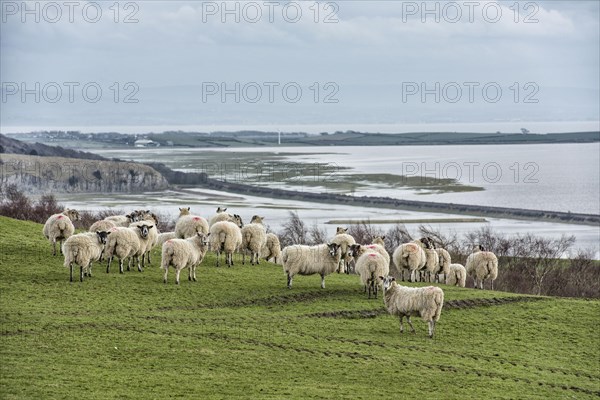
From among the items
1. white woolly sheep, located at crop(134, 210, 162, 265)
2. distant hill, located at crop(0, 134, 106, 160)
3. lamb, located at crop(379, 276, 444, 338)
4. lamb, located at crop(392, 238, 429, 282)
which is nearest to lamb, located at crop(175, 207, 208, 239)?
white woolly sheep, located at crop(134, 210, 162, 265)

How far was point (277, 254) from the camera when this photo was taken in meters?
37.7

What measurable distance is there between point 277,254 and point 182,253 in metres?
9.33

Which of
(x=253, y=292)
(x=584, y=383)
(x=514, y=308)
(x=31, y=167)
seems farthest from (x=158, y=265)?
(x=31, y=167)

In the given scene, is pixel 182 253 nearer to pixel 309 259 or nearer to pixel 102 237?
pixel 102 237

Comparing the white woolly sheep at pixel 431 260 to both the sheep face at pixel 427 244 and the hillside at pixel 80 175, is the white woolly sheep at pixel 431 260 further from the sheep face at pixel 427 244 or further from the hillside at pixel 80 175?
the hillside at pixel 80 175

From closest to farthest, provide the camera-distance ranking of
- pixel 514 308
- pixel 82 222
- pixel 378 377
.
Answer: pixel 378 377
pixel 514 308
pixel 82 222

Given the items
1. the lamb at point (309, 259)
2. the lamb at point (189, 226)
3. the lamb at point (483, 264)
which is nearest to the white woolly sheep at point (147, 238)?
the lamb at point (189, 226)

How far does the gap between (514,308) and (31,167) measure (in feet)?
375

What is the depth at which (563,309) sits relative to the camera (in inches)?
1211

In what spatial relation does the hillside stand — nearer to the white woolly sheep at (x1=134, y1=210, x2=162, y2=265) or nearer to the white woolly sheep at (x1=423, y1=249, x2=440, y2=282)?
the white woolly sheep at (x1=134, y1=210, x2=162, y2=265)

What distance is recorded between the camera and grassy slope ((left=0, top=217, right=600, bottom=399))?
1948 centimetres

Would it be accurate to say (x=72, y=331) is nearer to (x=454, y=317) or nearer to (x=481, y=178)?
(x=454, y=317)

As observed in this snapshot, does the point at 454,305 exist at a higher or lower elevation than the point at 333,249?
lower

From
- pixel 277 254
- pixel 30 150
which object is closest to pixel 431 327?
pixel 277 254
